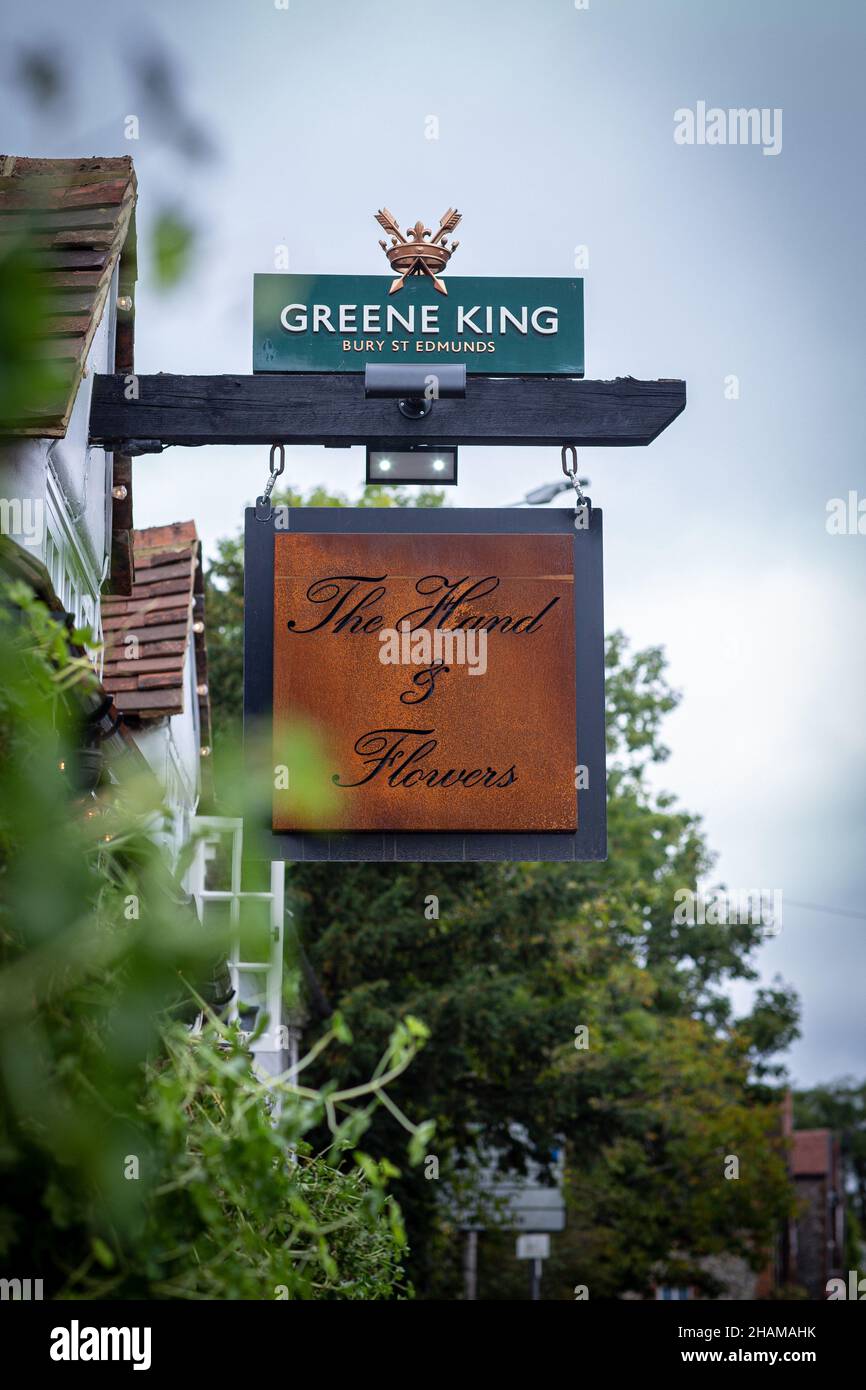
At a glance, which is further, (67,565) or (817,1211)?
(817,1211)

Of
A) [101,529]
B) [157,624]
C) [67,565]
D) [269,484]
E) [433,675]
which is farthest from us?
[157,624]

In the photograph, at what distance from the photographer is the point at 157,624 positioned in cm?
1266

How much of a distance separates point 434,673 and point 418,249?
1.65 m

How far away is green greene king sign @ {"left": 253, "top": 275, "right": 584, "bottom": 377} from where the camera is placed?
5.87 metres

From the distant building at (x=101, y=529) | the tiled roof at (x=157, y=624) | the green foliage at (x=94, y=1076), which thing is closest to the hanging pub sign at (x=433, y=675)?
the distant building at (x=101, y=529)

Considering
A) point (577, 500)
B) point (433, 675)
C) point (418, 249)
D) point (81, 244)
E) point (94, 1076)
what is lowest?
point (94, 1076)

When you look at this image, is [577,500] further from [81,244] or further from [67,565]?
[67,565]

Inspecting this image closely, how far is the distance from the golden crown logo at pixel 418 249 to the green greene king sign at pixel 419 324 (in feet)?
0.12

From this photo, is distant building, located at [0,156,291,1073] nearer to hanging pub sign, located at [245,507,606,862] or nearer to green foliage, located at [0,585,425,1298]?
green foliage, located at [0,585,425,1298]

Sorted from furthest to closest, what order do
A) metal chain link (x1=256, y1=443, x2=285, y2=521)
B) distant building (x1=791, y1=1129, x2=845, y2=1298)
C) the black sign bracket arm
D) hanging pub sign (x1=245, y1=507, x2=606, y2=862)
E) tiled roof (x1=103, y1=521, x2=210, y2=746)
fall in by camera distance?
distant building (x1=791, y1=1129, x2=845, y2=1298) < tiled roof (x1=103, y1=521, x2=210, y2=746) < the black sign bracket arm < metal chain link (x1=256, y1=443, x2=285, y2=521) < hanging pub sign (x1=245, y1=507, x2=606, y2=862)

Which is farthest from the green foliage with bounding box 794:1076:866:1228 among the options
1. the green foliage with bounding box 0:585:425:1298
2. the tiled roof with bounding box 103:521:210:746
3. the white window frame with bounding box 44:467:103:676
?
the green foliage with bounding box 0:585:425:1298

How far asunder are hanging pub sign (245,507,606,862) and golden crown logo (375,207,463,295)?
3.10 feet

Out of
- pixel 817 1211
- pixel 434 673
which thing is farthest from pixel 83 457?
pixel 817 1211

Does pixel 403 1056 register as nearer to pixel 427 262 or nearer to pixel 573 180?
pixel 427 262
